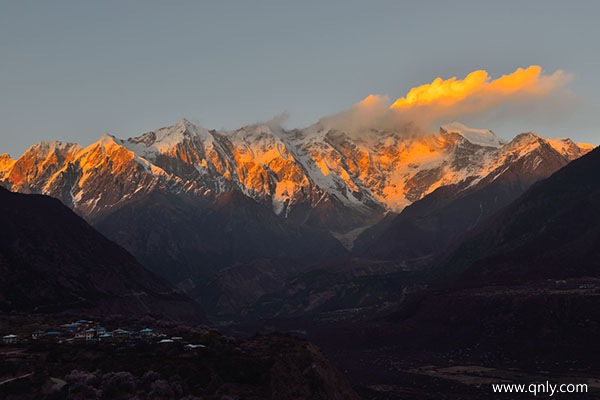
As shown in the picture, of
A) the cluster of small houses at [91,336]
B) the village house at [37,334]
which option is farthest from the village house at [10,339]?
the village house at [37,334]

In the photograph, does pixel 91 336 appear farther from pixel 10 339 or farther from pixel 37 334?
pixel 10 339

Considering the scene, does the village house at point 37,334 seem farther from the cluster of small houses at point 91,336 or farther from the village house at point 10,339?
the village house at point 10,339

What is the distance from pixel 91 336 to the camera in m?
154

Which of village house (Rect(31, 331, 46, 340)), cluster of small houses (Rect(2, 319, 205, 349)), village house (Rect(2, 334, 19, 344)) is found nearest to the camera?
village house (Rect(2, 334, 19, 344))

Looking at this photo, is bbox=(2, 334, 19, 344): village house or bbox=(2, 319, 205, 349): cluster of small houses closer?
bbox=(2, 334, 19, 344): village house

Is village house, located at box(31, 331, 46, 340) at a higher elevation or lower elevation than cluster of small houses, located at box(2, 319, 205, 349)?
higher

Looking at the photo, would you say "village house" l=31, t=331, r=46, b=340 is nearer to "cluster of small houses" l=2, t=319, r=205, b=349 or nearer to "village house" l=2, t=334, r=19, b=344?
"cluster of small houses" l=2, t=319, r=205, b=349

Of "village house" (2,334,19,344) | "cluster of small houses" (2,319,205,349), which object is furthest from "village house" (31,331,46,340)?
"village house" (2,334,19,344)

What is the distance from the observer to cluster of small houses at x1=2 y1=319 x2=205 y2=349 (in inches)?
5782

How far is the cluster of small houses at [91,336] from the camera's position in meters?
147

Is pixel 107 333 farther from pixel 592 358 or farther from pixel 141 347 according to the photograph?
pixel 592 358

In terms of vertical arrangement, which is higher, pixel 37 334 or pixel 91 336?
pixel 37 334

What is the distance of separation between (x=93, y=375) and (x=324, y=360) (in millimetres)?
50896

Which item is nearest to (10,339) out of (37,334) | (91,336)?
(37,334)
